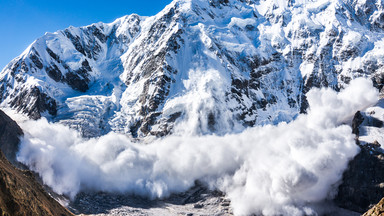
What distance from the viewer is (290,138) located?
600 ft

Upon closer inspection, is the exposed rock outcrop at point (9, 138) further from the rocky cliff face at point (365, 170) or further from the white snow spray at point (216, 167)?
the rocky cliff face at point (365, 170)

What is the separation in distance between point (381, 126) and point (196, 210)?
9862 cm

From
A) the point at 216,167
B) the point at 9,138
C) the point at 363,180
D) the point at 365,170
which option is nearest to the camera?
the point at 9,138

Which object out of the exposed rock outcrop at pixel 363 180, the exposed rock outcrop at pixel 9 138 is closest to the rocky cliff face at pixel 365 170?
the exposed rock outcrop at pixel 363 180

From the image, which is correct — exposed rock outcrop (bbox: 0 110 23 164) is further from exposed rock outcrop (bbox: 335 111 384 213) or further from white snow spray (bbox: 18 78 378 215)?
exposed rock outcrop (bbox: 335 111 384 213)

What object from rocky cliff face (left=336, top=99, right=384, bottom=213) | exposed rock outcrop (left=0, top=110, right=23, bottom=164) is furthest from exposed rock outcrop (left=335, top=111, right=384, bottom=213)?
exposed rock outcrop (left=0, top=110, right=23, bottom=164)

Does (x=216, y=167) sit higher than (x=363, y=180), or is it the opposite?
(x=216, y=167)

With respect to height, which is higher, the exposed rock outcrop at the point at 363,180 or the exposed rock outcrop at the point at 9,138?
the exposed rock outcrop at the point at 9,138

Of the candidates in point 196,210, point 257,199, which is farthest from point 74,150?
point 257,199

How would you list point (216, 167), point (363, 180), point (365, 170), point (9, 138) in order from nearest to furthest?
point (9, 138)
point (363, 180)
point (365, 170)
point (216, 167)

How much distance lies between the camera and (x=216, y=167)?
196 m

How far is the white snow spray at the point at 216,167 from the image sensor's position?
16650cm

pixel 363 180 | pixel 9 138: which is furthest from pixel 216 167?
pixel 9 138

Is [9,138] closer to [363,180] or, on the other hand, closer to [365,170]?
[363,180]
